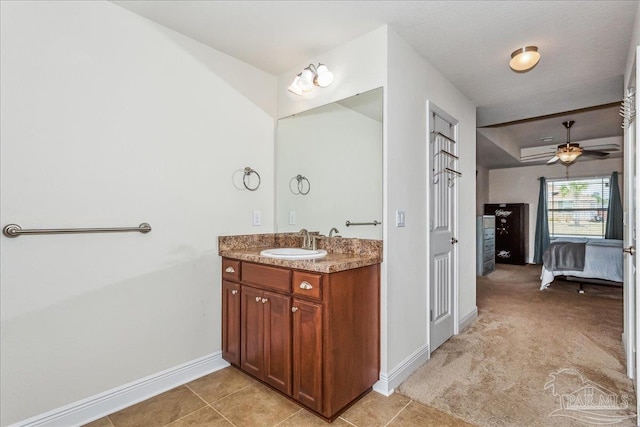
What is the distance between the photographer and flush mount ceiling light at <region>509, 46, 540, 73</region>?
2326 mm

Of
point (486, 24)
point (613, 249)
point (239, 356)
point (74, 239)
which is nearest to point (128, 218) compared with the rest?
point (74, 239)

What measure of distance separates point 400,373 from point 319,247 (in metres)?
1.02

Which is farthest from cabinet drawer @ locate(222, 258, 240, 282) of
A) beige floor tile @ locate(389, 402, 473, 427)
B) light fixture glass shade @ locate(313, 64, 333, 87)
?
light fixture glass shade @ locate(313, 64, 333, 87)

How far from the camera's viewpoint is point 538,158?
637 centimetres

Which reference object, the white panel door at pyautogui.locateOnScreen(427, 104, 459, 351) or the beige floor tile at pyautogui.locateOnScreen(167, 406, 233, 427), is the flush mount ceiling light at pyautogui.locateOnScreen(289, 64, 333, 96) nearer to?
the white panel door at pyautogui.locateOnScreen(427, 104, 459, 351)

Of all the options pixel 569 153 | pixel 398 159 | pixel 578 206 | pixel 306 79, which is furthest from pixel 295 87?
pixel 578 206

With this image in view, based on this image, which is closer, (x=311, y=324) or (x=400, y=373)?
(x=311, y=324)

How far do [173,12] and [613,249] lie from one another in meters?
5.88

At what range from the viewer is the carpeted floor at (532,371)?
1.84 meters

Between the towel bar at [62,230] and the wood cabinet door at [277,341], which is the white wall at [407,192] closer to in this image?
the wood cabinet door at [277,341]

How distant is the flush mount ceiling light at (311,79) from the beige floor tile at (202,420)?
7.24 ft

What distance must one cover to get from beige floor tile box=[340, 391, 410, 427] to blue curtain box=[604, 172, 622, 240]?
267 inches

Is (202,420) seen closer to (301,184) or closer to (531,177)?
(301,184)

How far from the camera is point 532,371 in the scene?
2307 millimetres
